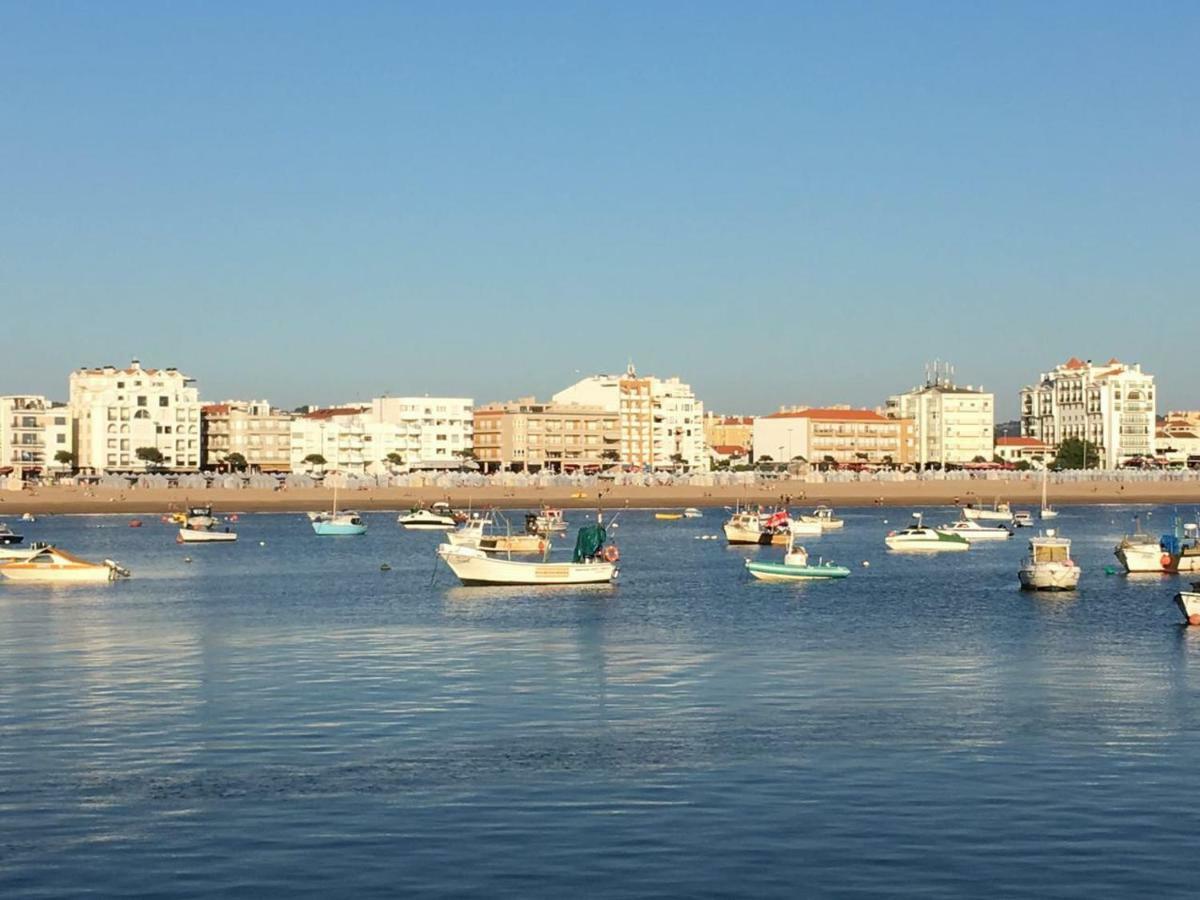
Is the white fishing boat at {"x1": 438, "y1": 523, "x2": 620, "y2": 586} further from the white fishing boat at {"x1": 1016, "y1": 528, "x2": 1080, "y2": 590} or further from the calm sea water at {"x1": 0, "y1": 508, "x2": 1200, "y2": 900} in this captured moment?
the white fishing boat at {"x1": 1016, "y1": 528, "x2": 1080, "y2": 590}

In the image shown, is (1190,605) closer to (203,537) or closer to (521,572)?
(521,572)

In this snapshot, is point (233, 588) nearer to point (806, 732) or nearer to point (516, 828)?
point (806, 732)

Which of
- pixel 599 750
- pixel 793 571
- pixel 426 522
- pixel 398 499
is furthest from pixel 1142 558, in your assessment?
pixel 398 499

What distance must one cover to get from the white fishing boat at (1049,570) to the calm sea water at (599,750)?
19.1 ft

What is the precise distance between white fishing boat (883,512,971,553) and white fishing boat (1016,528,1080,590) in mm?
Result: 33493

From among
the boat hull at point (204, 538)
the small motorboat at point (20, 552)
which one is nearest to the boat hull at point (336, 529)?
the boat hull at point (204, 538)

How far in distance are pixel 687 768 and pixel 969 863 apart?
287 inches

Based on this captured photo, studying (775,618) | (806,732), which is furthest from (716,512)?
(806,732)

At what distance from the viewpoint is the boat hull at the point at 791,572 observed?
7662 cm

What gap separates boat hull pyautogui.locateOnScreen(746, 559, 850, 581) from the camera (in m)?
76.6

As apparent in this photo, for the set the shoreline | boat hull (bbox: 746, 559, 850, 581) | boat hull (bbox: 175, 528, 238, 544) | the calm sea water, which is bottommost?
the calm sea water

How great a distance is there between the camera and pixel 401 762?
31266 millimetres

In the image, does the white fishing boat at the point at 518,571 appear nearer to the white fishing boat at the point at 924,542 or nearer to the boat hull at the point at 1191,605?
the boat hull at the point at 1191,605

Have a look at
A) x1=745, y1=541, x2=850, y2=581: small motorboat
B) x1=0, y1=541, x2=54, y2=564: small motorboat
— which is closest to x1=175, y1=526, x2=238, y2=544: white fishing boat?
x1=0, y1=541, x2=54, y2=564: small motorboat
